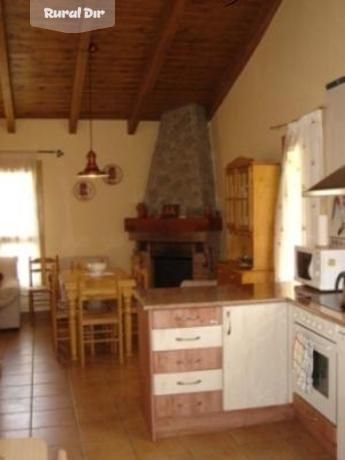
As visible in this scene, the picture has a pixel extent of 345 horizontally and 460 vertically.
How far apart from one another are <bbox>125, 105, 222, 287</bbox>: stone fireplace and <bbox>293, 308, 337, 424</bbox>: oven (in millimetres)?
3544

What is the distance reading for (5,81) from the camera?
626 cm

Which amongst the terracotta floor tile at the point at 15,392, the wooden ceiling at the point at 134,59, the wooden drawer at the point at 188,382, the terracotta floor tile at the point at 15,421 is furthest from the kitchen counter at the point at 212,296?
the wooden ceiling at the point at 134,59

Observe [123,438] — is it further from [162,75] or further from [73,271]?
[162,75]

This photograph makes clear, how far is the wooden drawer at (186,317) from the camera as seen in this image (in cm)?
368

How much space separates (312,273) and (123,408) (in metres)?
1.76

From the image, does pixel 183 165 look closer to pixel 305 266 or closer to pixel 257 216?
pixel 257 216

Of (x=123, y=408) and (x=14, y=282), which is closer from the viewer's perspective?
(x=123, y=408)

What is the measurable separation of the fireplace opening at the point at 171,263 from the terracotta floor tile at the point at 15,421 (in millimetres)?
3664

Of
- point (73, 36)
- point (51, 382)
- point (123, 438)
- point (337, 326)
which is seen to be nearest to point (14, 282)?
point (51, 382)

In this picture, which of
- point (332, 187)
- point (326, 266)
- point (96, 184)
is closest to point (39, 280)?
point (96, 184)

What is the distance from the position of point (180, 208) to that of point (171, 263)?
82 centimetres

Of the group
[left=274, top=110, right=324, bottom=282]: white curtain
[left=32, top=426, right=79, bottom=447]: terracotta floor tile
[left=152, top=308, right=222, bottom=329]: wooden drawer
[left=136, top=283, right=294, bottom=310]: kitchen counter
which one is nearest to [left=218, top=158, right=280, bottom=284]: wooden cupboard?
[left=274, top=110, right=324, bottom=282]: white curtain

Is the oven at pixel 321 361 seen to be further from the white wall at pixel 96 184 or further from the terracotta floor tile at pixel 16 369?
the white wall at pixel 96 184

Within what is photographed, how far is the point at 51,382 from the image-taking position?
4.91m
